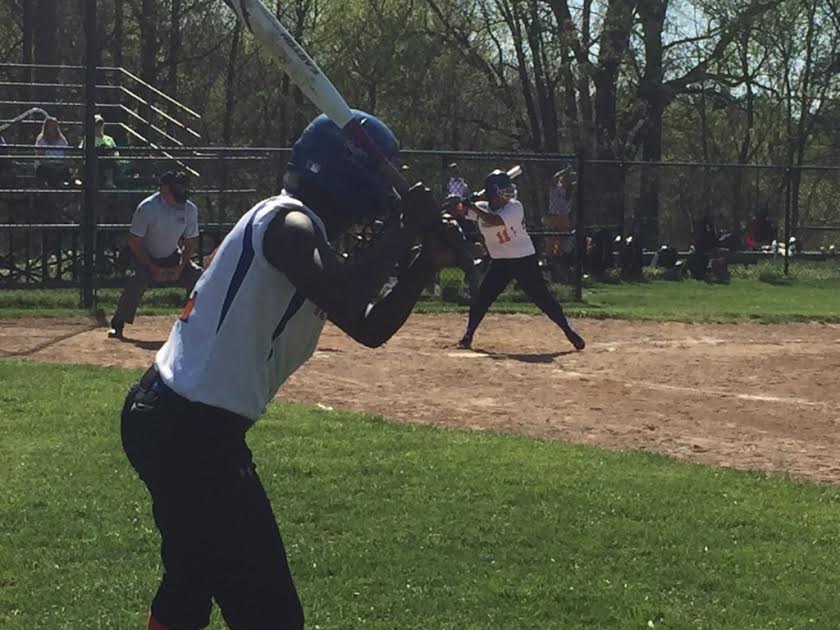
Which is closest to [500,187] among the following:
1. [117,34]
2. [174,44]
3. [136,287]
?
[136,287]

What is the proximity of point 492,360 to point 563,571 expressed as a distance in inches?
280

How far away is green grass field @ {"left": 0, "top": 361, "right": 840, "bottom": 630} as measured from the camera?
5176mm

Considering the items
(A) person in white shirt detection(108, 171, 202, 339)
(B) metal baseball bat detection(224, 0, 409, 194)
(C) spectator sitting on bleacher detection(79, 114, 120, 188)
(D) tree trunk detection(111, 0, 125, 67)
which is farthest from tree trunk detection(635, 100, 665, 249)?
(B) metal baseball bat detection(224, 0, 409, 194)

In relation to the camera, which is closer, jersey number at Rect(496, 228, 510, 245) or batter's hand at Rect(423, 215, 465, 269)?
batter's hand at Rect(423, 215, 465, 269)

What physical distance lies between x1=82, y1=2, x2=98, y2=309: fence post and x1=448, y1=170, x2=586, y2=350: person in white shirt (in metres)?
5.93

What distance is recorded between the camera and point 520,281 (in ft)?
45.8

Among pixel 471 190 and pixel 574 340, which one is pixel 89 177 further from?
pixel 574 340

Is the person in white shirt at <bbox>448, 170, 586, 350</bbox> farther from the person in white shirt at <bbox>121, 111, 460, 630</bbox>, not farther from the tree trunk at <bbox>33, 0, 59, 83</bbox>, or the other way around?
the tree trunk at <bbox>33, 0, 59, 83</bbox>

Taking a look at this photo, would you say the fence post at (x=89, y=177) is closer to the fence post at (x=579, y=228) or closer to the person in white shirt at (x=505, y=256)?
the person in white shirt at (x=505, y=256)

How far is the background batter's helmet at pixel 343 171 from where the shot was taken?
3.61 metres

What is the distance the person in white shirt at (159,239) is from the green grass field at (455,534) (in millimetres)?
4960

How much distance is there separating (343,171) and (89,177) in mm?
13999

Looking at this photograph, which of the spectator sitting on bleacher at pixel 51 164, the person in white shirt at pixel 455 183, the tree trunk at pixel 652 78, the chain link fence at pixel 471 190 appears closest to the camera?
the person in white shirt at pixel 455 183

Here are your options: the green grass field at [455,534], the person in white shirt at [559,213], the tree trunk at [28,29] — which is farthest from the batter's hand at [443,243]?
the tree trunk at [28,29]
